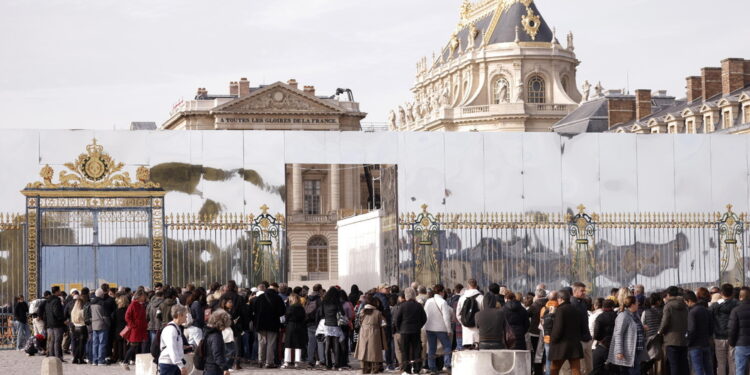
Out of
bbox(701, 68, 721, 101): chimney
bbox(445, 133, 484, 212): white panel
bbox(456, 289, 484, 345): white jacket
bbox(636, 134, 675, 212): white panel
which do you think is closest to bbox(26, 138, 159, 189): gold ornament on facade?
bbox(445, 133, 484, 212): white panel

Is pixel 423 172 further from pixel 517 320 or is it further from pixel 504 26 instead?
pixel 504 26

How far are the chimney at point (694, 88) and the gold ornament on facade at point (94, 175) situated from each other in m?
28.4

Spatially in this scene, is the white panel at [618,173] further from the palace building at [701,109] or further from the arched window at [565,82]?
the arched window at [565,82]

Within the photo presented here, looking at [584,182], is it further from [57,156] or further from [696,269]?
[57,156]

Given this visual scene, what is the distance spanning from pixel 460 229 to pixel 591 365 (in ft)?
30.7

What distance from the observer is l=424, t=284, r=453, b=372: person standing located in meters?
17.8

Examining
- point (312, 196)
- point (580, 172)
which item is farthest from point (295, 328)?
point (312, 196)

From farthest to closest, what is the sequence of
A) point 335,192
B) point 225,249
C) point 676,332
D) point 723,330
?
point 335,192 < point 225,249 < point 723,330 < point 676,332

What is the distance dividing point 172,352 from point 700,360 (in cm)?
615

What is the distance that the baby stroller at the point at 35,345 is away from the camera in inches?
859

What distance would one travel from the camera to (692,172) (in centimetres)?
2656

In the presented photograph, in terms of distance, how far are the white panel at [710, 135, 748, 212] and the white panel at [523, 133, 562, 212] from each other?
3.17m

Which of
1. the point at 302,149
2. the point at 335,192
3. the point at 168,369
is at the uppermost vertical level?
the point at 335,192

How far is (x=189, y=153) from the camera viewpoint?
2450cm
